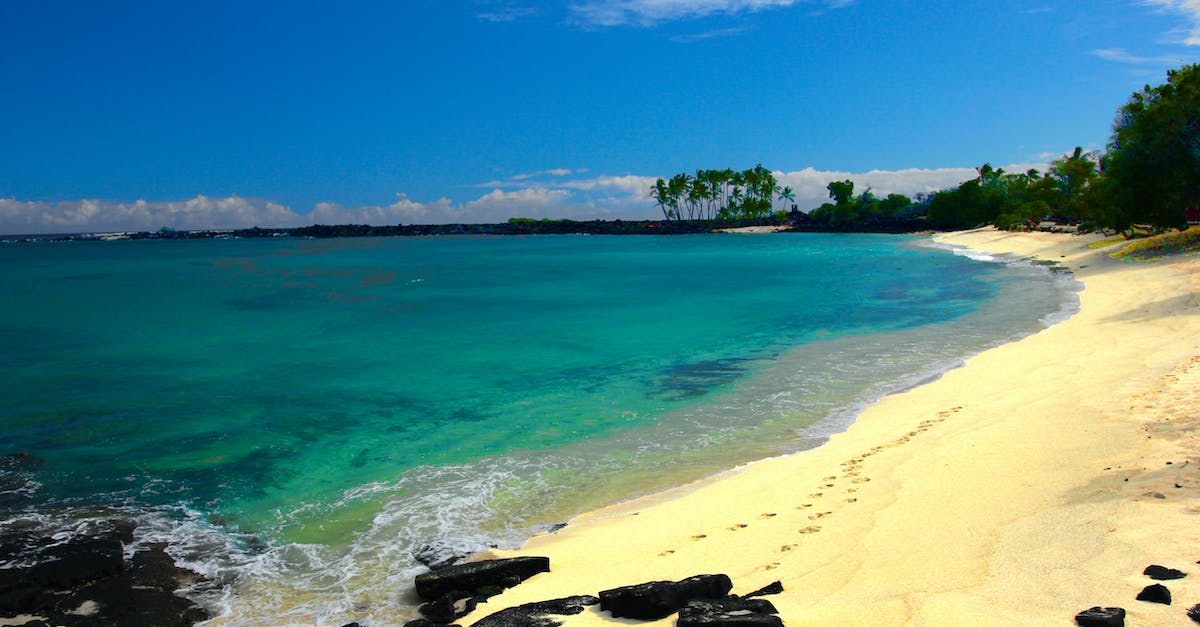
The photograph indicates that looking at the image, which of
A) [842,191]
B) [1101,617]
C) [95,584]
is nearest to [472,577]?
[95,584]

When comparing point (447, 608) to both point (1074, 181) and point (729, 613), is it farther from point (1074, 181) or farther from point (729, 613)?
point (1074, 181)

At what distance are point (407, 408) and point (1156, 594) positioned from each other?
48.0ft

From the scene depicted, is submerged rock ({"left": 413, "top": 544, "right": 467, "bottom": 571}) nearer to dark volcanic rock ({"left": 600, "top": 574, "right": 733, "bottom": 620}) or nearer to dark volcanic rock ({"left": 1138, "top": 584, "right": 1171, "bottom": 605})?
dark volcanic rock ({"left": 600, "top": 574, "right": 733, "bottom": 620})

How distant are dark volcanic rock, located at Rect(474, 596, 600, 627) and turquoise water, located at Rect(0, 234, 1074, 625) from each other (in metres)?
1.72

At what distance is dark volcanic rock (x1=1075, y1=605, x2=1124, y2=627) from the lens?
4.21 m

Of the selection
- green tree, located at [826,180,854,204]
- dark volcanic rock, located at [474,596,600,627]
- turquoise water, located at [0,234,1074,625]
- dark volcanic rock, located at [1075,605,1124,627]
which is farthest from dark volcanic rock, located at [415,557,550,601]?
green tree, located at [826,180,854,204]

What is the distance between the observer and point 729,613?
486 cm

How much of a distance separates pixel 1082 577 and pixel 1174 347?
12955 millimetres

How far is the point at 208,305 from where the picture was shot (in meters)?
43.3

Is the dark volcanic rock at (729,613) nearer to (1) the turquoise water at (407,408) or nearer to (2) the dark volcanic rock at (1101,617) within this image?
(2) the dark volcanic rock at (1101,617)

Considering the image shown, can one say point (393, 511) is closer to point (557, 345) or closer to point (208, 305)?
point (557, 345)

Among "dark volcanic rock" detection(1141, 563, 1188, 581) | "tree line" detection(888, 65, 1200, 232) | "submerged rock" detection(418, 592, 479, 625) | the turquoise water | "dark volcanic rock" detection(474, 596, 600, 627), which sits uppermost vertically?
"tree line" detection(888, 65, 1200, 232)

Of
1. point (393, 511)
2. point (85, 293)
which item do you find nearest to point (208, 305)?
point (85, 293)

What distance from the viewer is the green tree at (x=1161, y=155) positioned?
32.1 metres
